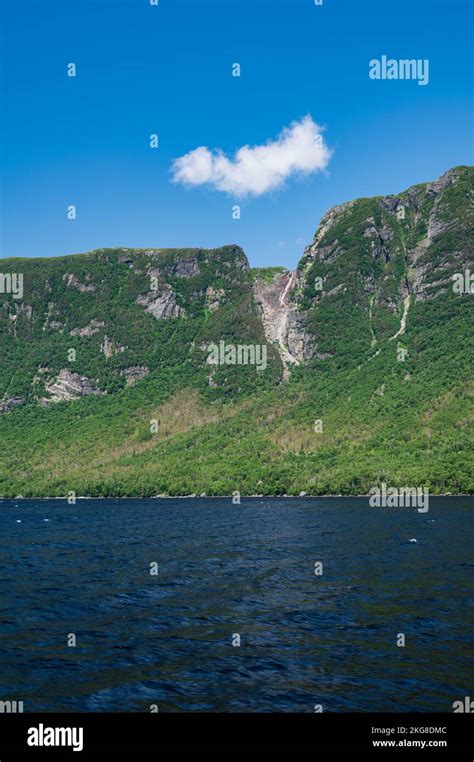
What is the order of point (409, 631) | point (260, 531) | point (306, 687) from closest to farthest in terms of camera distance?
point (306, 687), point (409, 631), point (260, 531)

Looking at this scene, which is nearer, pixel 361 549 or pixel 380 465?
pixel 361 549
